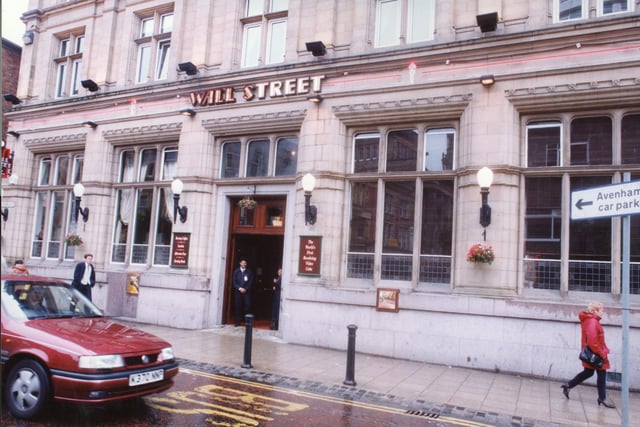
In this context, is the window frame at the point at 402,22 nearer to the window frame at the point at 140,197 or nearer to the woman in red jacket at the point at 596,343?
the window frame at the point at 140,197

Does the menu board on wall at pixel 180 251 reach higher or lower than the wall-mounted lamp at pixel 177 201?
lower

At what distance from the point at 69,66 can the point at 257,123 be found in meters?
9.32

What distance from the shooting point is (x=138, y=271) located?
48.9 feet

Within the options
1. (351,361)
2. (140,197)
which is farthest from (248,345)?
(140,197)

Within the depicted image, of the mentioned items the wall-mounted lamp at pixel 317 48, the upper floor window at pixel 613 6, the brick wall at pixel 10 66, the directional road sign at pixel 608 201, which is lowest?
the directional road sign at pixel 608 201

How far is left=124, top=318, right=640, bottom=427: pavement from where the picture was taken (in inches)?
293

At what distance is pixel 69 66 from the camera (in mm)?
18203

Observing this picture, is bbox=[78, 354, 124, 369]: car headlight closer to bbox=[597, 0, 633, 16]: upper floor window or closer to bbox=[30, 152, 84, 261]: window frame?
bbox=[597, 0, 633, 16]: upper floor window

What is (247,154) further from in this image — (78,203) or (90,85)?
(90,85)

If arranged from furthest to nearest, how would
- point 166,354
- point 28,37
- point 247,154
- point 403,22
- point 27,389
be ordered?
1. point 28,37
2. point 247,154
3. point 403,22
4. point 166,354
5. point 27,389

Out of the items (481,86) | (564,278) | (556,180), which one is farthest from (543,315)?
(481,86)

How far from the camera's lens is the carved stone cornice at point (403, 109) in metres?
11.3

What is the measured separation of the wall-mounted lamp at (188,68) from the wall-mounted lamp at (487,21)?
7983mm

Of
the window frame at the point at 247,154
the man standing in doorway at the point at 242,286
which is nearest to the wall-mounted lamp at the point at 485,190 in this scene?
the window frame at the point at 247,154
